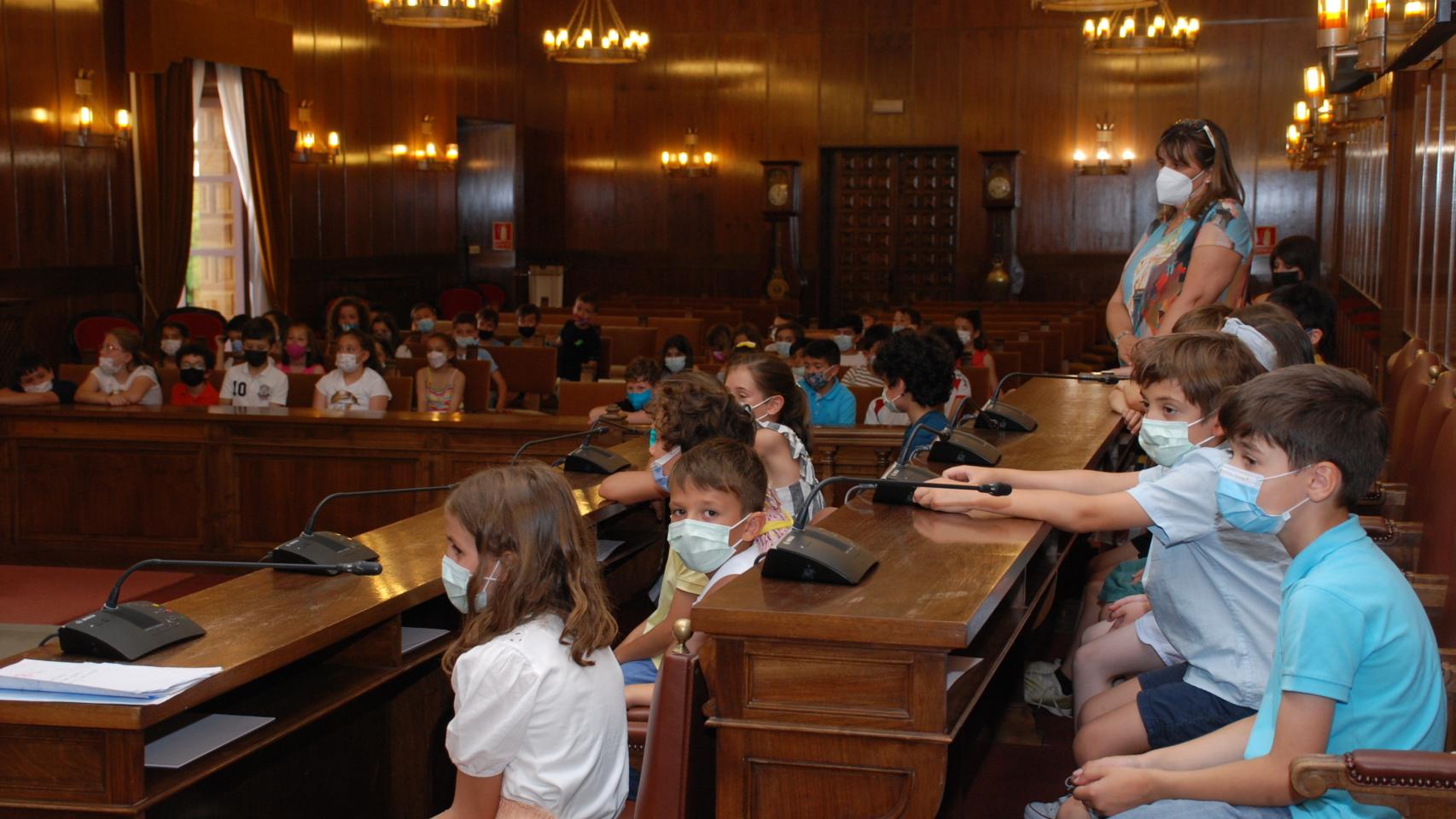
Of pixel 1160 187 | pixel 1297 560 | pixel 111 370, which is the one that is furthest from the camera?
pixel 111 370

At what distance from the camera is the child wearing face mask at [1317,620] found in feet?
6.89

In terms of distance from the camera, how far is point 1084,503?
283cm

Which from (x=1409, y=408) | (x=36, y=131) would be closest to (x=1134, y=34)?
(x=36, y=131)

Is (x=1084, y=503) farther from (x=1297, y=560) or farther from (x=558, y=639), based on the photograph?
(x=558, y=639)

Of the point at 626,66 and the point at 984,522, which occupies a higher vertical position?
the point at 626,66

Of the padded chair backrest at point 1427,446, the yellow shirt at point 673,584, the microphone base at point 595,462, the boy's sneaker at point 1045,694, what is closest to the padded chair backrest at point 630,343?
the microphone base at point 595,462

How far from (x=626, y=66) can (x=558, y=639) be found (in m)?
19.0

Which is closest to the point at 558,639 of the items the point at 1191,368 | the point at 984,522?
the point at 984,522

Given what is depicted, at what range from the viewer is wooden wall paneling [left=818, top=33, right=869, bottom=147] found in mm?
19641

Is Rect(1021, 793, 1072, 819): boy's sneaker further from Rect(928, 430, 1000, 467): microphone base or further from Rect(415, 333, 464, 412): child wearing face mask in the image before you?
Rect(415, 333, 464, 412): child wearing face mask

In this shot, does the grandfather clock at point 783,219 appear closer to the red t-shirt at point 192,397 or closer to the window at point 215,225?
the window at point 215,225

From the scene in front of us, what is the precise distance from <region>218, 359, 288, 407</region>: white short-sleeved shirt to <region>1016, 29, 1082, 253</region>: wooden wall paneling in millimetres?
13139

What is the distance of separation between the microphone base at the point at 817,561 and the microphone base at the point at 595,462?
1891 millimetres

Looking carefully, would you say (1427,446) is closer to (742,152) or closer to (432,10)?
(432,10)
